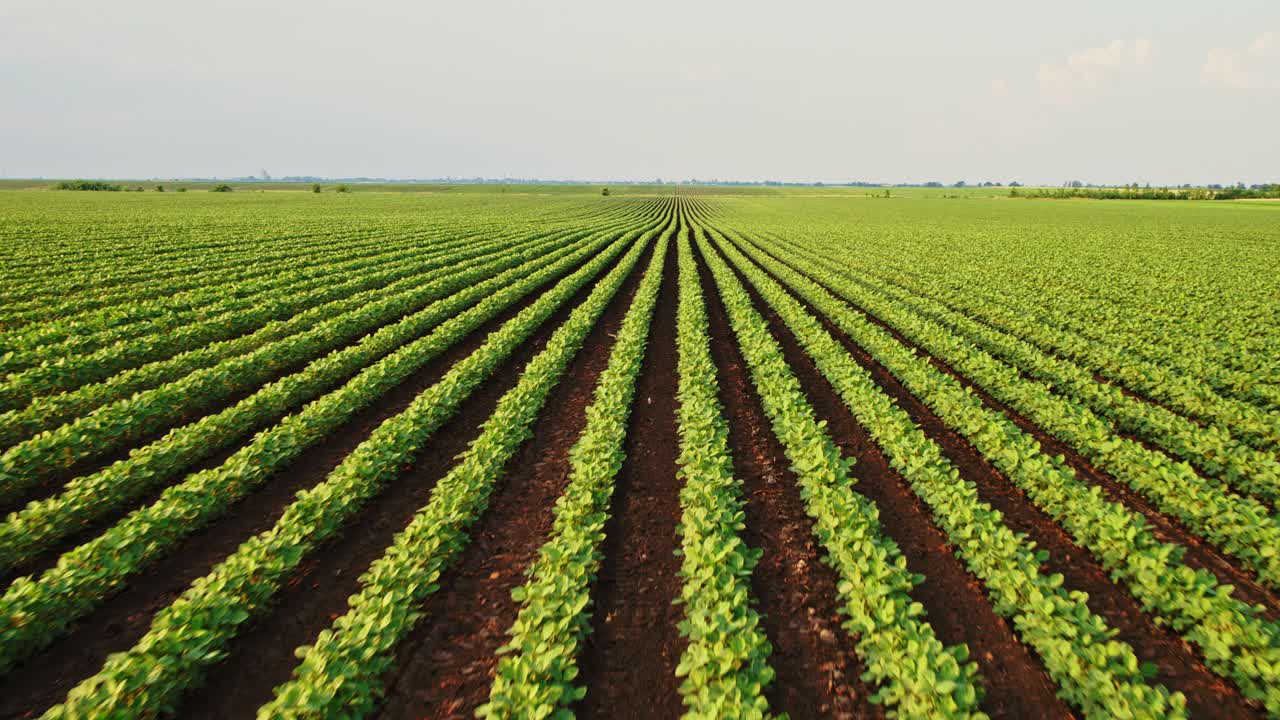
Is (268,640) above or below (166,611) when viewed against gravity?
below

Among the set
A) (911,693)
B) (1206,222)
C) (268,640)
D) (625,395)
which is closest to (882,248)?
(625,395)

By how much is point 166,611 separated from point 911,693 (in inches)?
266

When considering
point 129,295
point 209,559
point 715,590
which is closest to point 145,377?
point 209,559

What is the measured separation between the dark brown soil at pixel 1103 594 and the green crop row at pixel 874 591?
841 millimetres

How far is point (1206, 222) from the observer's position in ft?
175

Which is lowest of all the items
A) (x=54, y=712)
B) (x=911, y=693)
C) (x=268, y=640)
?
(x=268, y=640)

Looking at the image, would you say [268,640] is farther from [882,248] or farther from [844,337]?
[882,248]

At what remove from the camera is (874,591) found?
490cm

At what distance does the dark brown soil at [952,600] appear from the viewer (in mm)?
4516

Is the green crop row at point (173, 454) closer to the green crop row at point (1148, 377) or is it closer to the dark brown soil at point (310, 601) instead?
the dark brown soil at point (310, 601)

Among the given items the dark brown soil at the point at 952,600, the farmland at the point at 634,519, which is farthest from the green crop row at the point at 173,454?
the dark brown soil at the point at 952,600

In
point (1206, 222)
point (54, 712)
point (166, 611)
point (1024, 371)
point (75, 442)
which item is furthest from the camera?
point (1206, 222)

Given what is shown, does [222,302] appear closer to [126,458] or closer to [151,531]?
[126,458]

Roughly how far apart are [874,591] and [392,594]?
190 inches
